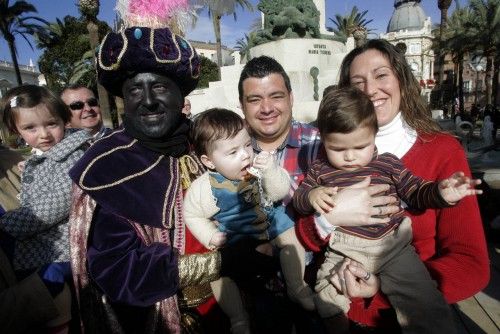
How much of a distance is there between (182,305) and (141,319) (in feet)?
0.88

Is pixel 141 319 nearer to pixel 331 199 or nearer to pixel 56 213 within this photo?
pixel 56 213

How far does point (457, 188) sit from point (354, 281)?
727mm

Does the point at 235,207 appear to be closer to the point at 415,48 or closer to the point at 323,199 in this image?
the point at 323,199

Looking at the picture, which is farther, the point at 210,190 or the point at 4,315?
the point at 210,190

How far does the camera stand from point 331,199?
2031mm

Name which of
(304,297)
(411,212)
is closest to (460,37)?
(411,212)

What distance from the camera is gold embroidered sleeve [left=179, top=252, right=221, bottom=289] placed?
2209mm

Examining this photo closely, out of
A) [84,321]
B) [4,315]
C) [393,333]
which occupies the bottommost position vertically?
[393,333]

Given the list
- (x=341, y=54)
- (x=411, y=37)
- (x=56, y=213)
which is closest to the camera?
(x=56, y=213)

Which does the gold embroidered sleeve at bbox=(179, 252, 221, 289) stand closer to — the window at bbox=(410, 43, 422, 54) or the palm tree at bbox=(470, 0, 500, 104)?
the palm tree at bbox=(470, 0, 500, 104)

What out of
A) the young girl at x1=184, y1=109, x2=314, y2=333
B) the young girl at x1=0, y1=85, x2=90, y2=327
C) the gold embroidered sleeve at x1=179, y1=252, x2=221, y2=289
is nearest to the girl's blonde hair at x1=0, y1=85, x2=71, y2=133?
the young girl at x1=0, y1=85, x2=90, y2=327

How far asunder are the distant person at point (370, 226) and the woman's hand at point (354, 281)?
0.02 meters

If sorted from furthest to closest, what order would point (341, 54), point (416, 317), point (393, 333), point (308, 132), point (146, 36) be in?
point (341, 54), point (308, 132), point (146, 36), point (393, 333), point (416, 317)

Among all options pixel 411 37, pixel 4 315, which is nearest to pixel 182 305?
pixel 4 315
